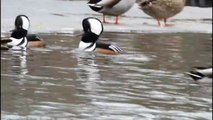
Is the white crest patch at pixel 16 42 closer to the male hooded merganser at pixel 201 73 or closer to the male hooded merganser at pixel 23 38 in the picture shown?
the male hooded merganser at pixel 23 38

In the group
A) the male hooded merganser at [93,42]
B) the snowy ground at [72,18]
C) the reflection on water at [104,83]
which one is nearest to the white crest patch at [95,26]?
the male hooded merganser at [93,42]

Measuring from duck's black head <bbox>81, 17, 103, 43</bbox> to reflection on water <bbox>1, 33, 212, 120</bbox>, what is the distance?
0.91ft

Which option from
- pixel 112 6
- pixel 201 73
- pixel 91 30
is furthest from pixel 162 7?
pixel 201 73

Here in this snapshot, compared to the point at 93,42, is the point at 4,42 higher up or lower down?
higher up

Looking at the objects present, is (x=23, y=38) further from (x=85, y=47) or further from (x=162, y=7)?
(x=162, y=7)

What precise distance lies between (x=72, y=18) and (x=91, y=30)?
19.6 feet

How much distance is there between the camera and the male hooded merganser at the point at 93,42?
12312 millimetres

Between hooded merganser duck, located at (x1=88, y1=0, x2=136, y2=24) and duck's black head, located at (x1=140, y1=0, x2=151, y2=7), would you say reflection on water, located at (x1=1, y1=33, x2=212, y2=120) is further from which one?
duck's black head, located at (x1=140, y1=0, x2=151, y2=7)

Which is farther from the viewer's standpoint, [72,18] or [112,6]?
[72,18]

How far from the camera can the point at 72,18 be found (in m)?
18.7

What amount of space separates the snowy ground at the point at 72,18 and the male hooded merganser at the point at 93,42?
85.6 inches

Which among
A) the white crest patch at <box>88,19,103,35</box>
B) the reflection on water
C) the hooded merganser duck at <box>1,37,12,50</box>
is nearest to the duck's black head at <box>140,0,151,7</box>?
the reflection on water

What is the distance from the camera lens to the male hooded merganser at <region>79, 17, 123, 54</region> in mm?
12312

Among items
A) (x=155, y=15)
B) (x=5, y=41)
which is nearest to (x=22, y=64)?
(x=5, y=41)
